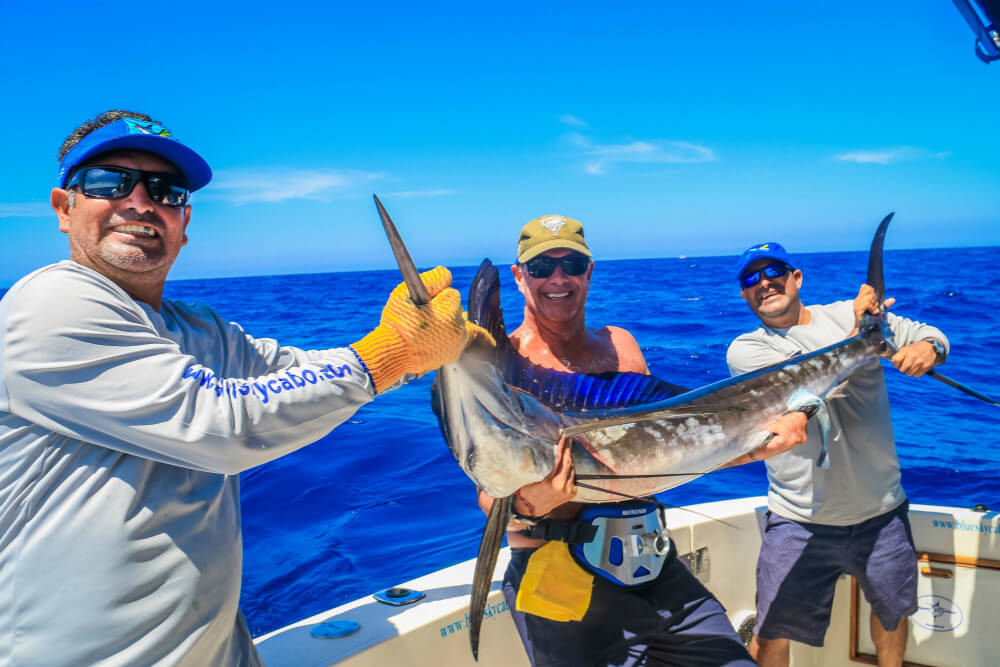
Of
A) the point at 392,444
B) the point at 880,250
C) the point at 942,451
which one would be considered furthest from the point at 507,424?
the point at 942,451

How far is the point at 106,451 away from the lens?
1163 millimetres

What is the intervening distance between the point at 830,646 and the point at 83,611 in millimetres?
2908

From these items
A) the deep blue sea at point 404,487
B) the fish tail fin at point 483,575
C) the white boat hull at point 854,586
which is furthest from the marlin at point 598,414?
the deep blue sea at point 404,487

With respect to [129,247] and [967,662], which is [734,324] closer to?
[967,662]

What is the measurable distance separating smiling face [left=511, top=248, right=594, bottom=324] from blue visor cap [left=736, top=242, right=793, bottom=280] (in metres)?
0.85

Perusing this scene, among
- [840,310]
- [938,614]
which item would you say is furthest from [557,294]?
[938,614]

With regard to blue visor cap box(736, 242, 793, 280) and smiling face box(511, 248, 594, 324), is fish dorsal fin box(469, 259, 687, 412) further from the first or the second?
blue visor cap box(736, 242, 793, 280)

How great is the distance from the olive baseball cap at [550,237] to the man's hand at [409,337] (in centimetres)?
82

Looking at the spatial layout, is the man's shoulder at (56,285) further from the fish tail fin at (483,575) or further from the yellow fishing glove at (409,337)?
the fish tail fin at (483,575)

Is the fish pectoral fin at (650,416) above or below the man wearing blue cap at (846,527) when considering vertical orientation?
above

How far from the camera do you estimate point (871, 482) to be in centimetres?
251

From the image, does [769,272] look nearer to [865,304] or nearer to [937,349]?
[865,304]

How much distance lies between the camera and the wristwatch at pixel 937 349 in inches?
101

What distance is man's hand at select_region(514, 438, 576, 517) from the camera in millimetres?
1756
